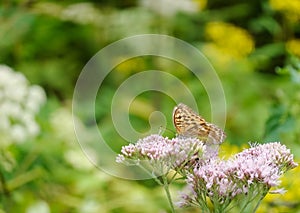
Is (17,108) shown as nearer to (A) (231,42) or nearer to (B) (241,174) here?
(B) (241,174)

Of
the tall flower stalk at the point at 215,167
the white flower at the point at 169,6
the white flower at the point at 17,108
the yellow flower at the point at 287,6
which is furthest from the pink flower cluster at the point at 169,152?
Result: the white flower at the point at 169,6

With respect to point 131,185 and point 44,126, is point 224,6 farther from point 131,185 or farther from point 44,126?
point 44,126

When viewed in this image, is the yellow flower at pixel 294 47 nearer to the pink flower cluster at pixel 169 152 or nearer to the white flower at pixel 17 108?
the white flower at pixel 17 108

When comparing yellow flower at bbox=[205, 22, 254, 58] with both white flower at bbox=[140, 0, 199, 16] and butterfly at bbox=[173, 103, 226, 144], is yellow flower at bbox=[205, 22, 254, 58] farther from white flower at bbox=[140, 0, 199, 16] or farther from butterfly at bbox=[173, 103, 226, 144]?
butterfly at bbox=[173, 103, 226, 144]

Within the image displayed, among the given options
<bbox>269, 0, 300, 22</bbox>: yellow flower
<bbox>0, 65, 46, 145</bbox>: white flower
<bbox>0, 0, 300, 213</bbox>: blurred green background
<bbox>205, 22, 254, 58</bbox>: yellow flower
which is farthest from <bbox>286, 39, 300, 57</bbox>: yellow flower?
<bbox>0, 65, 46, 145</bbox>: white flower

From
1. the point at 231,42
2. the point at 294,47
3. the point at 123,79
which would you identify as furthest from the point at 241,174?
the point at 123,79

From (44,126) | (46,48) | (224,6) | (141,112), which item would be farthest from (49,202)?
(224,6)
